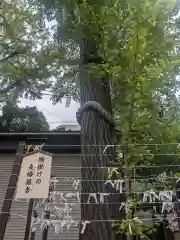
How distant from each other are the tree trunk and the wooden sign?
394 mm

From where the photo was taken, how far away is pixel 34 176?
2334mm

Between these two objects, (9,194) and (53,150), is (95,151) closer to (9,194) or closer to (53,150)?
(9,194)

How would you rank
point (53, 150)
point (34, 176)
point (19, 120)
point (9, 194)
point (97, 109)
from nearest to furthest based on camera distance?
point (9, 194)
point (34, 176)
point (97, 109)
point (53, 150)
point (19, 120)

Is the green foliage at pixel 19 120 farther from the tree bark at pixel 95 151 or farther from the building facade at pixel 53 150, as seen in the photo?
the tree bark at pixel 95 151

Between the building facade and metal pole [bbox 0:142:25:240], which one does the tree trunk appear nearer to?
metal pole [bbox 0:142:25:240]

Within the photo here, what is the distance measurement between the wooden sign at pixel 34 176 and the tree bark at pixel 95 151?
0.39m

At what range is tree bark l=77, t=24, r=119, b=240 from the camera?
90.5 inches

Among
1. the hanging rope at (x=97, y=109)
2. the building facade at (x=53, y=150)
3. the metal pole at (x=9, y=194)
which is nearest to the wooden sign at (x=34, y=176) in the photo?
the metal pole at (x=9, y=194)

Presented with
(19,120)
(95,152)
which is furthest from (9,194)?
(19,120)

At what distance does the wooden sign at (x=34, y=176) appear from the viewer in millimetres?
2203

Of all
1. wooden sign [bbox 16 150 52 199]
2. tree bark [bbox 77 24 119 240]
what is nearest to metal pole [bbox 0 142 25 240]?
wooden sign [bbox 16 150 52 199]

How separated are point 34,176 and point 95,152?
0.68 meters

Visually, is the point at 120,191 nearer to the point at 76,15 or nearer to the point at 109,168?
the point at 109,168

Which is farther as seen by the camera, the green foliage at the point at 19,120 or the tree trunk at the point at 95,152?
the green foliage at the point at 19,120
